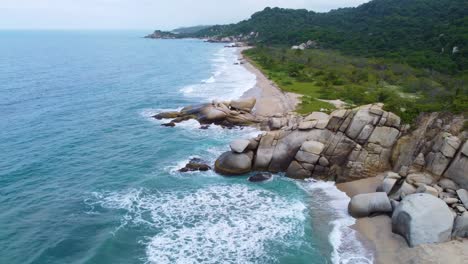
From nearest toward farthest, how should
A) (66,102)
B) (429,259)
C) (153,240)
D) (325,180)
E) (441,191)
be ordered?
(429,259) < (153,240) < (441,191) < (325,180) < (66,102)

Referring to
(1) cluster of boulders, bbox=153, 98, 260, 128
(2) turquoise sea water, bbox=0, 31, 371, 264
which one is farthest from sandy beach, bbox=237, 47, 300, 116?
(2) turquoise sea water, bbox=0, 31, 371, 264

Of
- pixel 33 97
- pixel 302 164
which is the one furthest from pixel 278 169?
pixel 33 97

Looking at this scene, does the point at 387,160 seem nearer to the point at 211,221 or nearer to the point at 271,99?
the point at 211,221

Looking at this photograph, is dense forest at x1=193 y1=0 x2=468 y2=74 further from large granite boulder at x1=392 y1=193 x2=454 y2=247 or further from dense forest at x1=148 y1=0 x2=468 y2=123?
large granite boulder at x1=392 y1=193 x2=454 y2=247

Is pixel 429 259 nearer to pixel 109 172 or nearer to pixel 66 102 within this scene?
pixel 109 172

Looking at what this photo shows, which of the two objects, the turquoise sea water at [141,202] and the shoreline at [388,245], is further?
the turquoise sea water at [141,202]

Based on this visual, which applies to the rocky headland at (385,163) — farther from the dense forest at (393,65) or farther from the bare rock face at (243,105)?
the bare rock face at (243,105)


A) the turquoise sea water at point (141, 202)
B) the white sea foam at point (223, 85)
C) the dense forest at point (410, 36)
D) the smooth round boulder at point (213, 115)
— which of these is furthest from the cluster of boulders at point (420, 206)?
the dense forest at point (410, 36)
